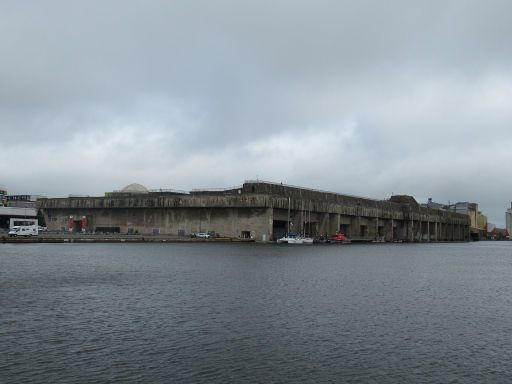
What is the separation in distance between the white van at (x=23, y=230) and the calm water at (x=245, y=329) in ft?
176

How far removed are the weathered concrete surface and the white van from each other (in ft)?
94.5

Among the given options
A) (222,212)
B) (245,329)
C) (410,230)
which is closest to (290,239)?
(222,212)

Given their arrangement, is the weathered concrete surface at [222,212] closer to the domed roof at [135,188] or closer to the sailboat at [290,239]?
the sailboat at [290,239]


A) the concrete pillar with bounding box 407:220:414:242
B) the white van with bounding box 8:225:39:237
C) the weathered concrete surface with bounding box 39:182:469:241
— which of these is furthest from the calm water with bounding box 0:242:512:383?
the concrete pillar with bounding box 407:220:414:242

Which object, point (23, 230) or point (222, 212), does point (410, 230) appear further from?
point (23, 230)

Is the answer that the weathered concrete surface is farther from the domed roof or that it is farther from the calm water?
the calm water

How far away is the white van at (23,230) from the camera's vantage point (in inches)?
3685

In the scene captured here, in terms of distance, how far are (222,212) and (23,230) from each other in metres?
40.3

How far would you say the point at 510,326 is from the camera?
27297 mm

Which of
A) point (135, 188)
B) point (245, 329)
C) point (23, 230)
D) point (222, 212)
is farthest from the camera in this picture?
point (135, 188)

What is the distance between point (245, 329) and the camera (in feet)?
80.5

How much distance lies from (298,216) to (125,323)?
10024cm

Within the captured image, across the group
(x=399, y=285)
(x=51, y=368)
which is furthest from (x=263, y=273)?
(x=51, y=368)

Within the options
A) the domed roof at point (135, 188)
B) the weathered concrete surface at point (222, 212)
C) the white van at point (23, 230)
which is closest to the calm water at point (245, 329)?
the white van at point (23, 230)
